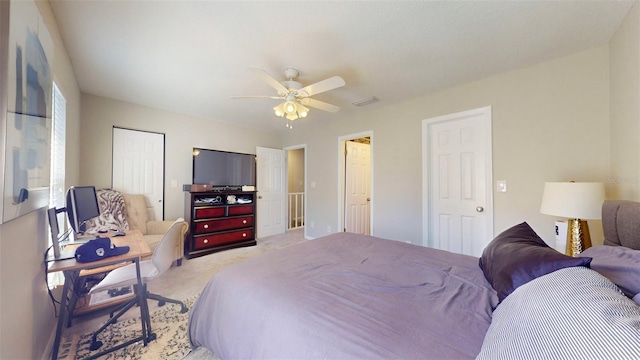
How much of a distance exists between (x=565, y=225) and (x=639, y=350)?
2.14 meters

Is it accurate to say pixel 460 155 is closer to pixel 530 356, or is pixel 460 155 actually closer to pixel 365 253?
pixel 365 253

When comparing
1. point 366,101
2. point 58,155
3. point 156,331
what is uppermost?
point 366,101

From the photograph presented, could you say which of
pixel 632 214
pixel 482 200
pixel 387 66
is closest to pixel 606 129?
pixel 482 200

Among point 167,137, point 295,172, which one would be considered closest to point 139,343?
point 167,137

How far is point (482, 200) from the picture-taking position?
2.73 m

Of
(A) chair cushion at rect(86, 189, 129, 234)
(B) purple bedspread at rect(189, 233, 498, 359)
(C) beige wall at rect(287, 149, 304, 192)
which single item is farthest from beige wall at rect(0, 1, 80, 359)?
(C) beige wall at rect(287, 149, 304, 192)

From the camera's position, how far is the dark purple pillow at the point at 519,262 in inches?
34.3

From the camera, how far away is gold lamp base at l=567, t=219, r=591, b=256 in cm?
Result: 171

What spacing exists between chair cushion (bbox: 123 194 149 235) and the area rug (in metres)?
1.68

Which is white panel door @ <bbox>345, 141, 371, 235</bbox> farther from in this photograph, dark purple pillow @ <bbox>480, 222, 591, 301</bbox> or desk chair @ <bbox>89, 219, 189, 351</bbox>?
dark purple pillow @ <bbox>480, 222, 591, 301</bbox>

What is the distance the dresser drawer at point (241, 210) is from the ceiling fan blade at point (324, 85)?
262cm

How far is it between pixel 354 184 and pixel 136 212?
3565 mm

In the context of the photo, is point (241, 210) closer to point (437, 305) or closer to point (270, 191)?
point (270, 191)

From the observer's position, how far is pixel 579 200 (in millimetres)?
1652
